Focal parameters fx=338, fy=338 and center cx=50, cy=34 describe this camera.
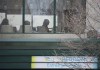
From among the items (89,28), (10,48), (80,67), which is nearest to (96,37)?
(89,28)

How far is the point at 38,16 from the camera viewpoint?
13.8 metres

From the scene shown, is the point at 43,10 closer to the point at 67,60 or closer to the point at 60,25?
the point at 60,25

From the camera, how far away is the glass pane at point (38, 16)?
13797 mm

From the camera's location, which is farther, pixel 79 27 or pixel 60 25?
pixel 60 25

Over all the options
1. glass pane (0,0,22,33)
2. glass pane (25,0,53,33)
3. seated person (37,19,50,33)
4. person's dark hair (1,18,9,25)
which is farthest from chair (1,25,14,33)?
seated person (37,19,50,33)

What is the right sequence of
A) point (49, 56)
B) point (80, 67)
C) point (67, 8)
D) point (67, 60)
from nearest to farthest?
1. point (80, 67)
2. point (67, 60)
3. point (49, 56)
4. point (67, 8)

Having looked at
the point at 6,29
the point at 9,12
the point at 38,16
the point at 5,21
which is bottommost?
the point at 6,29

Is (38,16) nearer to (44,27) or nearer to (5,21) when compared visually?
(44,27)

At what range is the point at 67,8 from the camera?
43.7ft

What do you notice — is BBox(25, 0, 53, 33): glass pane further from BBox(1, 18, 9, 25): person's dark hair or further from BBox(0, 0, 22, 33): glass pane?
BBox(1, 18, 9, 25): person's dark hair

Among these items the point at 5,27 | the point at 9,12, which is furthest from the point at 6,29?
the point at 9,12

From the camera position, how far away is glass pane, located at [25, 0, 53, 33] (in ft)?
45.3

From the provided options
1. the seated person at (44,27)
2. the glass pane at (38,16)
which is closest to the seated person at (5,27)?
the glass pane at (38,16)

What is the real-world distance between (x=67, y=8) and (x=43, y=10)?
1.07 meters
